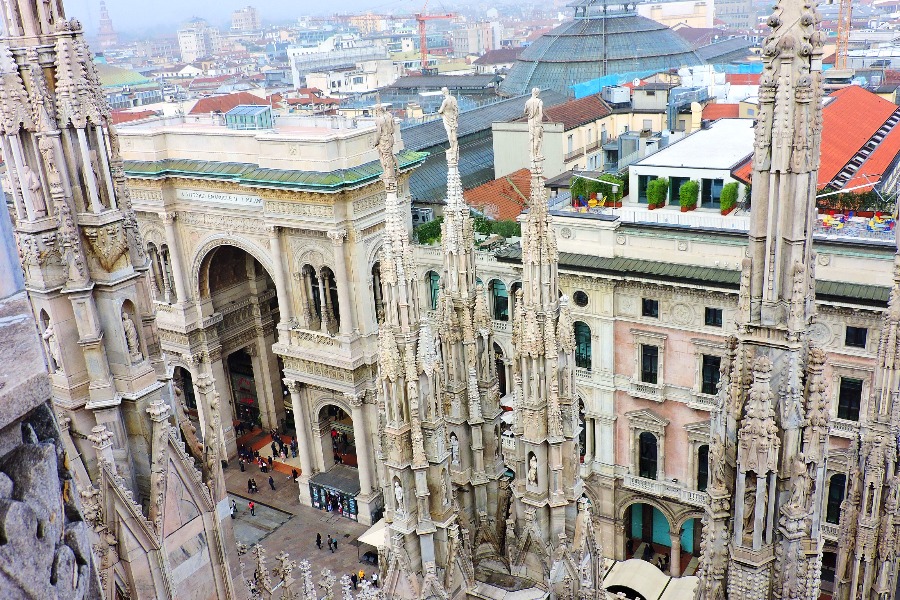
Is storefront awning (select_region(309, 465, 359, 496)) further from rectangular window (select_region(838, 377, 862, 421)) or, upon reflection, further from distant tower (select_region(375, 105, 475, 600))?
distant tower (select_region(375, 105, 475, 600))

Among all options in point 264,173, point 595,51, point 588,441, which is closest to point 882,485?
point 588,441

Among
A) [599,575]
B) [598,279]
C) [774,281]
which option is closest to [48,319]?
[774,281]

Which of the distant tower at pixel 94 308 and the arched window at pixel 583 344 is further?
the arched window at pixel 583 344

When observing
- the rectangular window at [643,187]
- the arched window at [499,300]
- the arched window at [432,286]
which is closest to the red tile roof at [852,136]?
the rectangular window at [643,187]

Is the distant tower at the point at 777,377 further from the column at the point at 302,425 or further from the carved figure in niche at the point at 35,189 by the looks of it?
the column at the point at 302,425

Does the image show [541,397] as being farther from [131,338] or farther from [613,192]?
[613,192]
